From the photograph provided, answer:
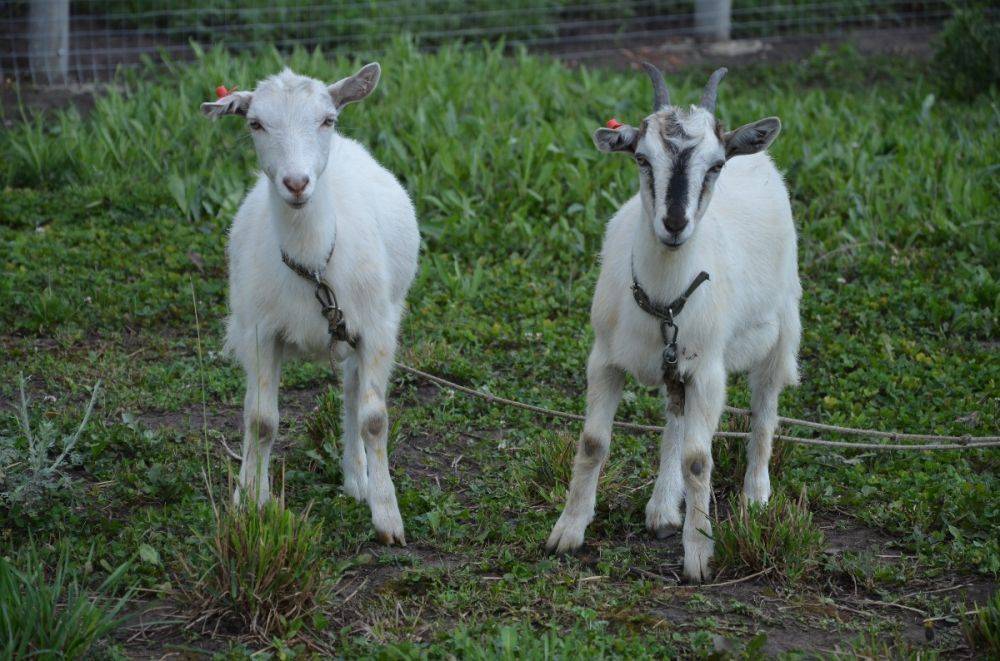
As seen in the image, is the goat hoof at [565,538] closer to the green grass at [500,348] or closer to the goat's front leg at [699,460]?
the green grass at [500,348]

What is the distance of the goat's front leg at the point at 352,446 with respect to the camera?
555 centimetres

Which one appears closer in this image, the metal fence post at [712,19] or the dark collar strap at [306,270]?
the dark collar strap at [306,270]

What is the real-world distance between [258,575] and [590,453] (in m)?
1.50

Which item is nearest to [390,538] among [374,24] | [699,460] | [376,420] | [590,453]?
[376,420]

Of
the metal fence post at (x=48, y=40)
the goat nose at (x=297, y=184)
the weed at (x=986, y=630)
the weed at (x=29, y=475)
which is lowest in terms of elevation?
the weed at (x=986, y=630)

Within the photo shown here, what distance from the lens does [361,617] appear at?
14.3ft

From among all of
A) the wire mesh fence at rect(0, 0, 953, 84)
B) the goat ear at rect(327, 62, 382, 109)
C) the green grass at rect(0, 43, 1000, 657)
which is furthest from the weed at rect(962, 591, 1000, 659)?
the wire mesh fence at rect(0, 0, 953, 84)

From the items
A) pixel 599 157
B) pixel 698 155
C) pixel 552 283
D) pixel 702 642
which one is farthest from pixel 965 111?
pixel 702 642

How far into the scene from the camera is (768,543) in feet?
15.6

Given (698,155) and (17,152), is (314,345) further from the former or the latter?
(17,152)

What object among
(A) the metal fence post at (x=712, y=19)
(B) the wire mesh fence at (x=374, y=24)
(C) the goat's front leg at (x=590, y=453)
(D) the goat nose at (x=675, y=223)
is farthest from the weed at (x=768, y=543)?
(A) the metal fence post at (x=712, y=19)

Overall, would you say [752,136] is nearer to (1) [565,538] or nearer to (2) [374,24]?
(1) [565,538]

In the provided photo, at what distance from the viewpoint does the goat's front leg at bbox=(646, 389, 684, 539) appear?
5.21 m

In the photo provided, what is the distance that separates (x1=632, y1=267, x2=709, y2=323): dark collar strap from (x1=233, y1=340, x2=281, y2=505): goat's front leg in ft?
5.20
